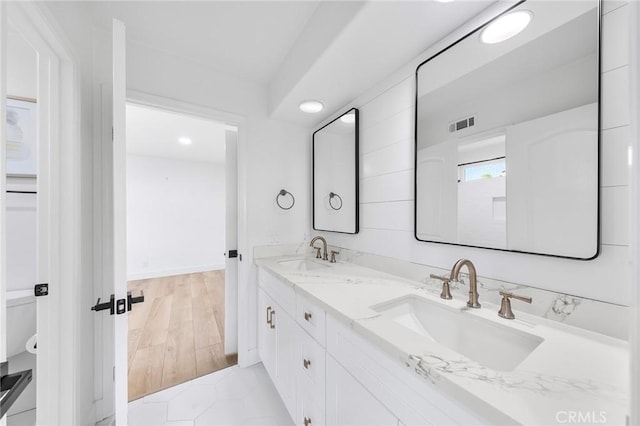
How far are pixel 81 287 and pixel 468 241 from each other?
195 cm

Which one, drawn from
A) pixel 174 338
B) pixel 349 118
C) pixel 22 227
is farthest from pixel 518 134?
pixel 174 338

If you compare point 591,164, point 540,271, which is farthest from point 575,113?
point 540,271

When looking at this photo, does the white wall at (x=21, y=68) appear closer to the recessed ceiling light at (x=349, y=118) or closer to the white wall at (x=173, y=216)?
the recessed ceiling light at (x=349, y=118)

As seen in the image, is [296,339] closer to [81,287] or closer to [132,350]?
[81,287]

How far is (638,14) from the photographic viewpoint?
0.98 feet

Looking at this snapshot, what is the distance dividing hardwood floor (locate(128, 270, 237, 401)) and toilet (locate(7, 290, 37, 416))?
1.86ft

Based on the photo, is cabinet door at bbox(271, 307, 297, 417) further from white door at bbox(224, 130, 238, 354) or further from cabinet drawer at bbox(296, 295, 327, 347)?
white door at bbox(224, 130, 238, 354)

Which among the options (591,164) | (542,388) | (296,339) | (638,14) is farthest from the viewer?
(296,339)

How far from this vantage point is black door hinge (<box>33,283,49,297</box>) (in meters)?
1.01

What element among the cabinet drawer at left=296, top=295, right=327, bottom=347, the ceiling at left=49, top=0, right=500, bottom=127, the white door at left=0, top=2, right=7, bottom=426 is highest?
the ceiling at left=49, top=0, right=500, bottom=127

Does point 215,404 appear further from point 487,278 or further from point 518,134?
point 518,134

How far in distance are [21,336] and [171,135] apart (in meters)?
2.91

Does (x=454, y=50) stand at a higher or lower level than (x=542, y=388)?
higher

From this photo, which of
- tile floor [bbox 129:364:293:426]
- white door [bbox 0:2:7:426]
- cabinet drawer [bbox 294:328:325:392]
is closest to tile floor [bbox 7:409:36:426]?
tile floor [bbox 129:364:293:426]
